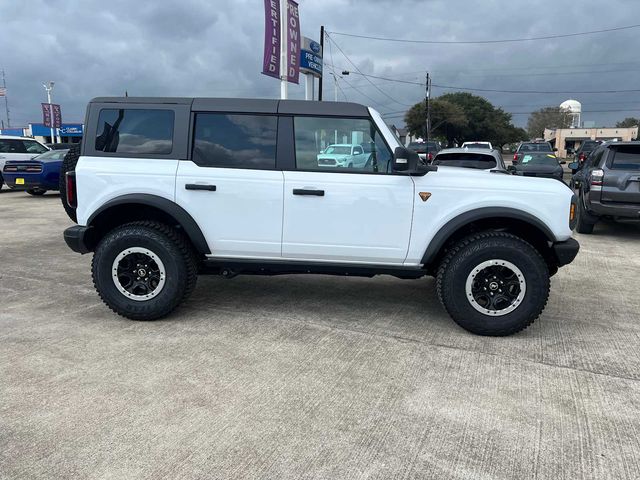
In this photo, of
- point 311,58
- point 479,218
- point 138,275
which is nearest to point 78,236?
point 138,275

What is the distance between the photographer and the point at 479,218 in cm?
417

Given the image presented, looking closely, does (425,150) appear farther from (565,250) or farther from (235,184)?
(235,184)

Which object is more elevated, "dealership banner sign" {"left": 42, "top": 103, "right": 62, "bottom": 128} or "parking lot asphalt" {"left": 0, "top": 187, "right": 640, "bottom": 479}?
"dealership banner sign" {"left": 42, "top": 103, "right": 62, "bottom": 128}

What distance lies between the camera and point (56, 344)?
Result: 4039 mm

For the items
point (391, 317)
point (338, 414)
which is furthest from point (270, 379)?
point (391, 317)

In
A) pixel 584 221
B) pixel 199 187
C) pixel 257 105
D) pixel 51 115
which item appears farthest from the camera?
pixel 51 115

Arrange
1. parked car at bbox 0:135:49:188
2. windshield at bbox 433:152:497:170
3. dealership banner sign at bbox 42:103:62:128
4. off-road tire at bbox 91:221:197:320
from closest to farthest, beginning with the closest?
off-road tire at bbox 91:221:197:320 → windshield at bbox 433:152:497:170 → parked car at bbox 0:135:49:188 → dealership banner sign at bbox 42:103:62:128

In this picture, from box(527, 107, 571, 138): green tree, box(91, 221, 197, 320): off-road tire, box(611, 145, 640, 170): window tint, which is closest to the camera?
box(91, 221, 197, 320): off-road tire

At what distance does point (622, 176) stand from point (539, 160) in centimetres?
841

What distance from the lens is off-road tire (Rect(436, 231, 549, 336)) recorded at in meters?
4.14

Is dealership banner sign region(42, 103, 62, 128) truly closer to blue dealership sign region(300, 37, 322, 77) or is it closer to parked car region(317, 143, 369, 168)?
blue dealership sign region(300, 37, 322, 77)

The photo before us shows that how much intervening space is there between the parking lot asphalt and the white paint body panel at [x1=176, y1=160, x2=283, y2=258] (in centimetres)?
76

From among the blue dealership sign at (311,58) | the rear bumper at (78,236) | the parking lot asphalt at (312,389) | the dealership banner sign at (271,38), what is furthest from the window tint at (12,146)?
the rear bumper at (78,236)

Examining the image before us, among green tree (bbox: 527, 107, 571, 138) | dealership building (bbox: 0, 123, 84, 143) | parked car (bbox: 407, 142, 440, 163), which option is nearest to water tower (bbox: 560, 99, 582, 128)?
green tree (bbox: 527, 107, 571, 138)
